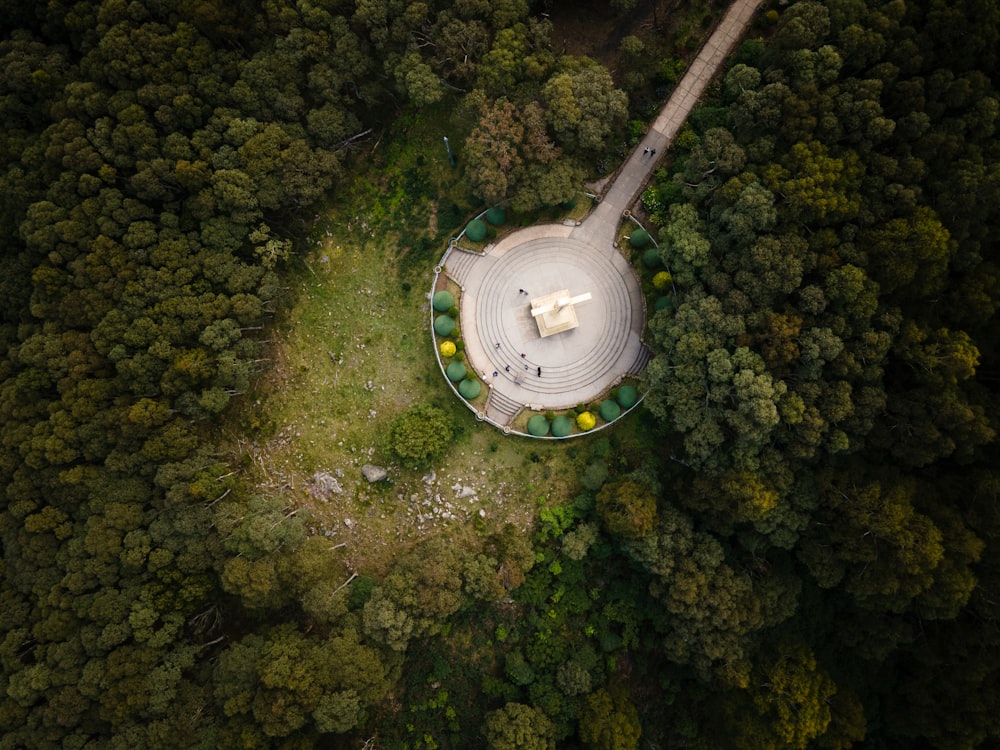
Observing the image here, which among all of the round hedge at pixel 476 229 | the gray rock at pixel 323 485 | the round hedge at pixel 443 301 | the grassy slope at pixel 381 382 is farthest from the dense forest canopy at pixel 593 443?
the round hedge at pixel 443 301

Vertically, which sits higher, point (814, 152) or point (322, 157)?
point (814, 152)

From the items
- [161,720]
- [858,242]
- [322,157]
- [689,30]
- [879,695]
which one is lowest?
[161,720]

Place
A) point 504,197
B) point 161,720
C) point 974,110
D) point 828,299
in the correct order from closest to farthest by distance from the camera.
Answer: point 974,110
point 828,299
point 161,720
point 504,197

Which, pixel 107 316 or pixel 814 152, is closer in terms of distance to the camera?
pixel 814 152

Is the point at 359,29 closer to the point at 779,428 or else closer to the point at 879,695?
the point at 779,428

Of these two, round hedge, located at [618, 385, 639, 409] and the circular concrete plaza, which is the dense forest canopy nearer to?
round hedge, located at [618, 385, 639, 409]

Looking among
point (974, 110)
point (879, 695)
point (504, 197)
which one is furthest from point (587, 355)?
point (879, 695)

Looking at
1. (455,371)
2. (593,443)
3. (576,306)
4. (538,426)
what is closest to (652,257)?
(576,306)
